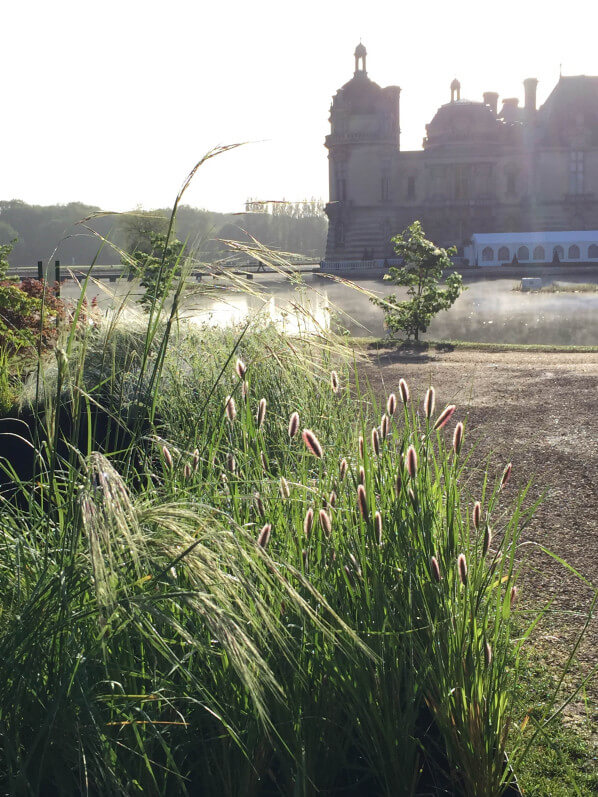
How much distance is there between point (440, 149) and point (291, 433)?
66626mm

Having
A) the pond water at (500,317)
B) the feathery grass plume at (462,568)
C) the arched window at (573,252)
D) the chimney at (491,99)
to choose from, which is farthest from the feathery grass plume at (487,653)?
the chimney at (491,99)

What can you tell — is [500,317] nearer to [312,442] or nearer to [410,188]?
[312,442]

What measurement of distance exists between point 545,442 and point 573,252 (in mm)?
55648

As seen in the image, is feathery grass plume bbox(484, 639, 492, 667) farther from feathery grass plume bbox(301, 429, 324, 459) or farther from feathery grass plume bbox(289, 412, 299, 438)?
feathery grass plume bbox(289, 412, 299, 438)

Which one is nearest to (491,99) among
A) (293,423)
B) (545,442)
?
(545,442)

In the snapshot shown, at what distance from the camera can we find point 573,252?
58312 millimetres

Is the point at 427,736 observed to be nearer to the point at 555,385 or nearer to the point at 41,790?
the point at 41,790

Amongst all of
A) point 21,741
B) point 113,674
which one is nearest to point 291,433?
point 113,674

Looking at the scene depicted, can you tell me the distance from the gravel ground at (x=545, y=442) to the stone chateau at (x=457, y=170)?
178ft

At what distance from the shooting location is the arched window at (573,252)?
58.1 metres

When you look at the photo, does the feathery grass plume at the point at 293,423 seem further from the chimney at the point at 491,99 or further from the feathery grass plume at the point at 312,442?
the chimney at the point at 491,99

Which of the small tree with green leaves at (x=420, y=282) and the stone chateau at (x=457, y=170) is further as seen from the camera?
the stone chateau at (x=457, y=170)

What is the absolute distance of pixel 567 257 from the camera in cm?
5831

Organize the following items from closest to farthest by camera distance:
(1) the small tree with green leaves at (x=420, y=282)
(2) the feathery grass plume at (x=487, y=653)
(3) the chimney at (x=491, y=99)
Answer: (2) the feathery grass plume at (x=487, y=653)
(1) the small tree with green leaves at (x=420, y=282)
(3) the chimney at (x=491, y=99)
